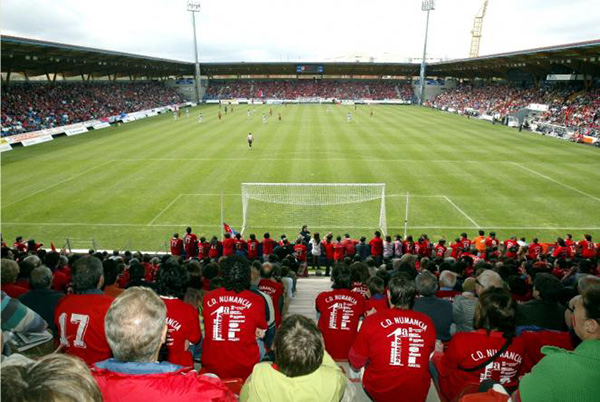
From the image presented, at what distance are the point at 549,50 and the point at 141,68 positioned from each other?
2426 inches

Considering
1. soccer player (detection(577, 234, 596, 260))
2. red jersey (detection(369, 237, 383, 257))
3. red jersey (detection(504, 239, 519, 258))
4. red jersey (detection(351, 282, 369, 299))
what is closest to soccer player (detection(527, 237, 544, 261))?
red jersey (detection(504, 239, 519, 258))

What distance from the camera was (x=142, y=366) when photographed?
2.26 meters

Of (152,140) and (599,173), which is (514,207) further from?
(152,140)

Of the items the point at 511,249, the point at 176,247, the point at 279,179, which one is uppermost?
the point at 511,249

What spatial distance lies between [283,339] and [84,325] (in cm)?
252

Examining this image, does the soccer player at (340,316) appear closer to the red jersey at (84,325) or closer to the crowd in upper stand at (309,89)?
the red jersey at (84,325)

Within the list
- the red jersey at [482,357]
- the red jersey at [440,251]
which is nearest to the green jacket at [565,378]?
the red jersey at [482,357]

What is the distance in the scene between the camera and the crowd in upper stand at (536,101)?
41219 millimetres

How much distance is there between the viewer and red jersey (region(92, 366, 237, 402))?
2113 millimetres

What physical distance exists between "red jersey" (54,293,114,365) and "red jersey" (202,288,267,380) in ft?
Result: 3.48

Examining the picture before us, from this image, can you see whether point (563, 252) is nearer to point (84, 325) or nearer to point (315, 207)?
point (315, 207)

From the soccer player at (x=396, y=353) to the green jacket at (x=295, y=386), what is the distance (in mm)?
1233

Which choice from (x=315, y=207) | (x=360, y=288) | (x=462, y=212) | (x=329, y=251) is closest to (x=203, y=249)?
(x=329, y=251)

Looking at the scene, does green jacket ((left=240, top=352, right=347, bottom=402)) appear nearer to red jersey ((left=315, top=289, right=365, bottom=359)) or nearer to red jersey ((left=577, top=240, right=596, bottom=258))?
red jersey ((left=315, top=289, right=365, bottom=359))
